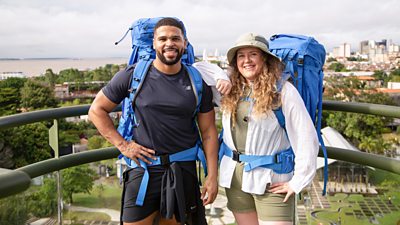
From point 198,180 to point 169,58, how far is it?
61 cm

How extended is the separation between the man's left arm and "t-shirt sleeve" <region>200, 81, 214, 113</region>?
42 millimetres

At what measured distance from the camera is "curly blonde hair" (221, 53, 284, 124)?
185cm

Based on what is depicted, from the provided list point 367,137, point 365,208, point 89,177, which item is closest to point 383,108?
point 365,208

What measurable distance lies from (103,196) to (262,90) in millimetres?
1623

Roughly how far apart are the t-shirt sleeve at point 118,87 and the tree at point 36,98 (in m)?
43.8

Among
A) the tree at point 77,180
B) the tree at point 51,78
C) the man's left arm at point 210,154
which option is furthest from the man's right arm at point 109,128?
the tree at point 51,78

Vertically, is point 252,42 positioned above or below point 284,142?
above

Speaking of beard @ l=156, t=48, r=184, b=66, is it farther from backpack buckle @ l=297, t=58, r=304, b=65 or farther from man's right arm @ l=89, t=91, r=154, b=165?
backpack buckle @ l=297, t=58, r=304, b=65

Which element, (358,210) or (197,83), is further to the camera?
(358,210)

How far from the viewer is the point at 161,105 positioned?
1.88 m

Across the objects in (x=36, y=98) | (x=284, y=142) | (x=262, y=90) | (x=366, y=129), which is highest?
(x=262, y=90)

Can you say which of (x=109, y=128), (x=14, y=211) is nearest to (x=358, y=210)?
(x=109, y=128)

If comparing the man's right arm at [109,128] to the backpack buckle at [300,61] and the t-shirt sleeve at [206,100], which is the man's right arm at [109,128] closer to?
the t-shirt sleeve at [206,100]

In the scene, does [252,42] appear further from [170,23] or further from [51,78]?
[51,78]
